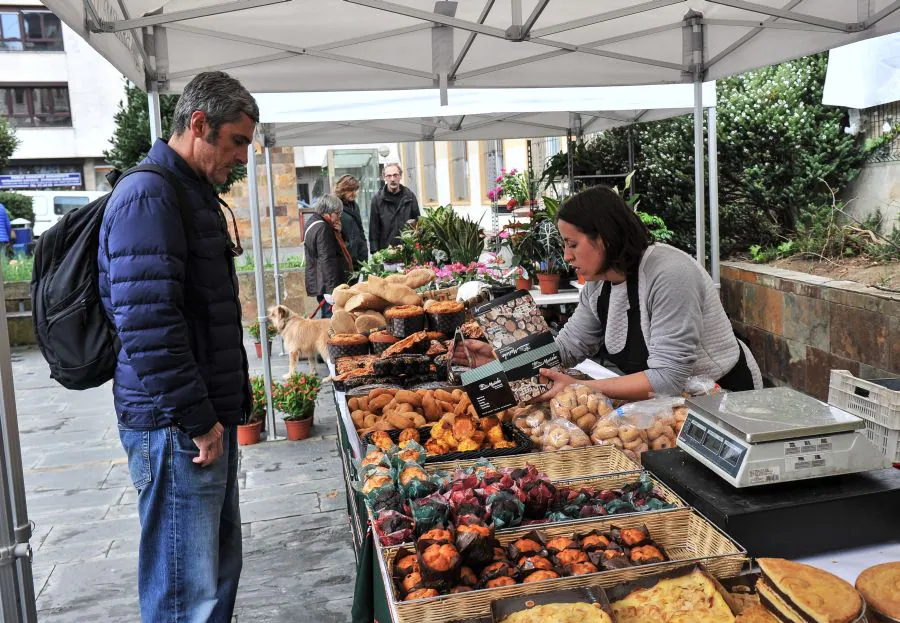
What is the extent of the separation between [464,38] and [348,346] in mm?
2006

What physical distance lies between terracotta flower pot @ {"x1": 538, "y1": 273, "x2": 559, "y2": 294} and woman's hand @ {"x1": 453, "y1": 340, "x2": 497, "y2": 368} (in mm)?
3058

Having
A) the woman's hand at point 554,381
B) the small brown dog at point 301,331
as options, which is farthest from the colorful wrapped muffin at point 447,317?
the small brown dog at point 301,331

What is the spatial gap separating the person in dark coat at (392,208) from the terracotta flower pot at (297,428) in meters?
3.83

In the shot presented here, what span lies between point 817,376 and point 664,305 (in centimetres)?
387

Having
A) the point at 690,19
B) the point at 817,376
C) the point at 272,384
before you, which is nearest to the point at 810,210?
the point at 817,376

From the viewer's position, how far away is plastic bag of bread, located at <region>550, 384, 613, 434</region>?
259cm

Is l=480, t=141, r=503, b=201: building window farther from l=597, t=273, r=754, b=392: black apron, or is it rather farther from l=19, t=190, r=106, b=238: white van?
l=19, t=190, r=106, b=238: white van

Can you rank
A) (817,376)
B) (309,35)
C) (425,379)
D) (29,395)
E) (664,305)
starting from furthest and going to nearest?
1. (29,395)
2. (817,376)
3. (309,35)
4. (425,379)
5. (664,305)

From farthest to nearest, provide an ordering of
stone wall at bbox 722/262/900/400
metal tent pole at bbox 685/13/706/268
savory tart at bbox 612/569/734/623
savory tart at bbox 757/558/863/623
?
stone wall at bbox 722/262/900/400 < metal tent pole at bbox 685/13/706/268 < savory tart at bbox 612/569/734/623 < savory tart at bbox 757/558/863/623

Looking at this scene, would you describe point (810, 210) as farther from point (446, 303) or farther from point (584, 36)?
point (446, 303)

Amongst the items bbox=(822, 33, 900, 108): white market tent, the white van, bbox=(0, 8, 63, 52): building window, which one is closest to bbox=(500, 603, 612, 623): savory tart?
bbox=(822, 33, 900, 108): white market tent

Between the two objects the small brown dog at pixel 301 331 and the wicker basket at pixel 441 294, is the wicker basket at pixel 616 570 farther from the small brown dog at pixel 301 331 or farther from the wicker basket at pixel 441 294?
the small brown dog at pixel 301 331

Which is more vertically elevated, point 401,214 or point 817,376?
point 401,214

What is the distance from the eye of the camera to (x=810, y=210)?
762 centimetres
